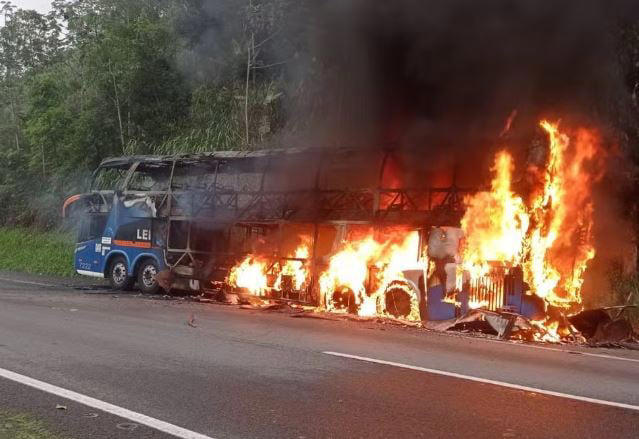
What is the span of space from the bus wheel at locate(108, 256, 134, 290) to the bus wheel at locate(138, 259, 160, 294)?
359mm

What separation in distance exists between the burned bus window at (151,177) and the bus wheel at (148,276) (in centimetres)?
157

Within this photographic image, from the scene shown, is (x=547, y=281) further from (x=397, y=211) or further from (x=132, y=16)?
(x=132, y=16)

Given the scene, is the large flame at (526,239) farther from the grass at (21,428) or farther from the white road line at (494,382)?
the grass at (21,428)

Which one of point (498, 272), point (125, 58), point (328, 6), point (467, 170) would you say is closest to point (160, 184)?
point (328, 6)

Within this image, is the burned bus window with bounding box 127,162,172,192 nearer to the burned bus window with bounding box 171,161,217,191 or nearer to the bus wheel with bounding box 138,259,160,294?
the burned bus window with bounding box 171,161,217,191

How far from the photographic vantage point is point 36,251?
24531 mm

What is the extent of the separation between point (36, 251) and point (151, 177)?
10.7 m

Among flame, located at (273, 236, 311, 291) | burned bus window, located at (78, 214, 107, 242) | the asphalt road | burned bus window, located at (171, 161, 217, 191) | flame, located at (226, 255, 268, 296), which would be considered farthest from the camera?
burned bus window, located at (78, 214, 107, 242)

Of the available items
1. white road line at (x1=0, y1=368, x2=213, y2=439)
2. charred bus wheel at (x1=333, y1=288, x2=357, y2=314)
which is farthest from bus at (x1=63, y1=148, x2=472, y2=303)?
white road line at (x1=0, y1=368, x2=213, y2=439)

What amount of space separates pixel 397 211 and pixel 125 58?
49.1 feet

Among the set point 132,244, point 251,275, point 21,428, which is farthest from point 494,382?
point 132,244

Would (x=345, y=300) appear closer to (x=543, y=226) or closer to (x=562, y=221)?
(x=543, y=226)

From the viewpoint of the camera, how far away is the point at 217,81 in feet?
76.7

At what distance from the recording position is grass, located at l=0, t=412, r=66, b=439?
439 cm
